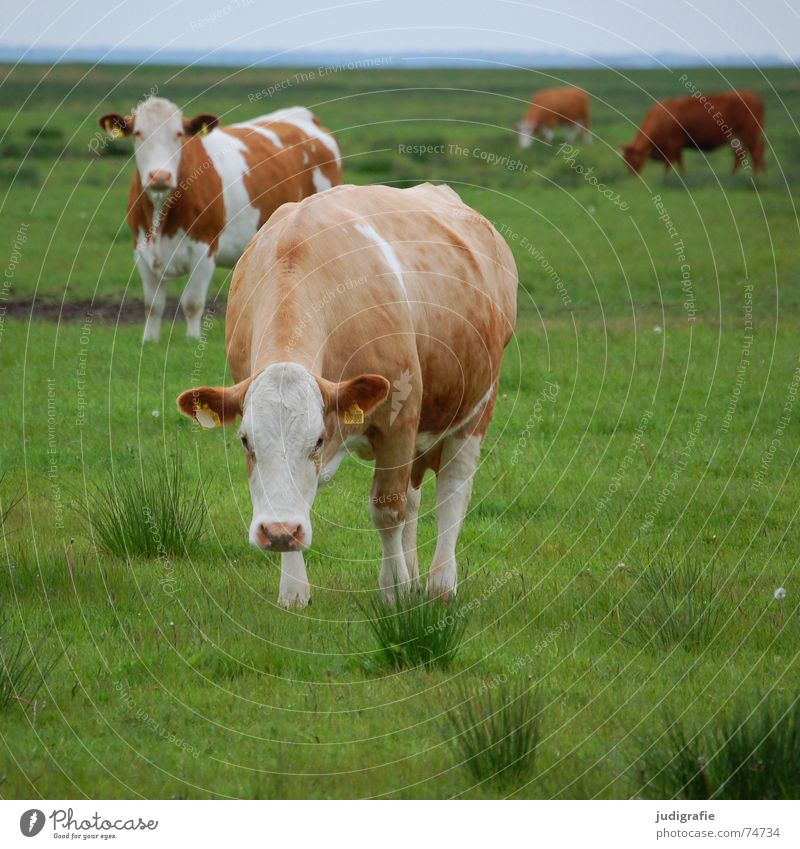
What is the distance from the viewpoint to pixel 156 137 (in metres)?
13.1

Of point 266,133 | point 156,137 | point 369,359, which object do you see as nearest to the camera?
point 369,359

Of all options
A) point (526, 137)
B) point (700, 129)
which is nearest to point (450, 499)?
point (700, 129)

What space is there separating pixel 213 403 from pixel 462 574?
231 centimetres

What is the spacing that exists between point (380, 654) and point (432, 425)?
5.38 ft

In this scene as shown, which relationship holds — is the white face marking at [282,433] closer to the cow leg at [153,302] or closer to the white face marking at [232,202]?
the cow leg at [153,302]

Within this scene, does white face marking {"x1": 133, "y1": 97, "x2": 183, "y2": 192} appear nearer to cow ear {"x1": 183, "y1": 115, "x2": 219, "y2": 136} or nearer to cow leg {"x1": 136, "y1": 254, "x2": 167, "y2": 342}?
cow ear {"x1": 183, "y1": 115, "x2": 219, "y2": 136}

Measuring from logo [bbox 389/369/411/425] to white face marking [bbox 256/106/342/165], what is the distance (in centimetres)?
1043

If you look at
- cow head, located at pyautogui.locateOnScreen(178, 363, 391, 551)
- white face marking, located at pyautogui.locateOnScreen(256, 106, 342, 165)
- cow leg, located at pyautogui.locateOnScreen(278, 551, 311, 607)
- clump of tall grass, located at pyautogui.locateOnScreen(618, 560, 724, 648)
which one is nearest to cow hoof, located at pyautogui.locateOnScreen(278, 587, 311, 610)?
cow leg, located at pyautogui.locateOnScreen(278, 551, 311, 607)

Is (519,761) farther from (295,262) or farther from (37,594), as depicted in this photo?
(37,594)

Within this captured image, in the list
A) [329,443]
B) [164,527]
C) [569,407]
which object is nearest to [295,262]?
[329,443]

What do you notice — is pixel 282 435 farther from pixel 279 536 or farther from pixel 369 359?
pixel 369 359

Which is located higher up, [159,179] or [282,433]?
[159,179]
